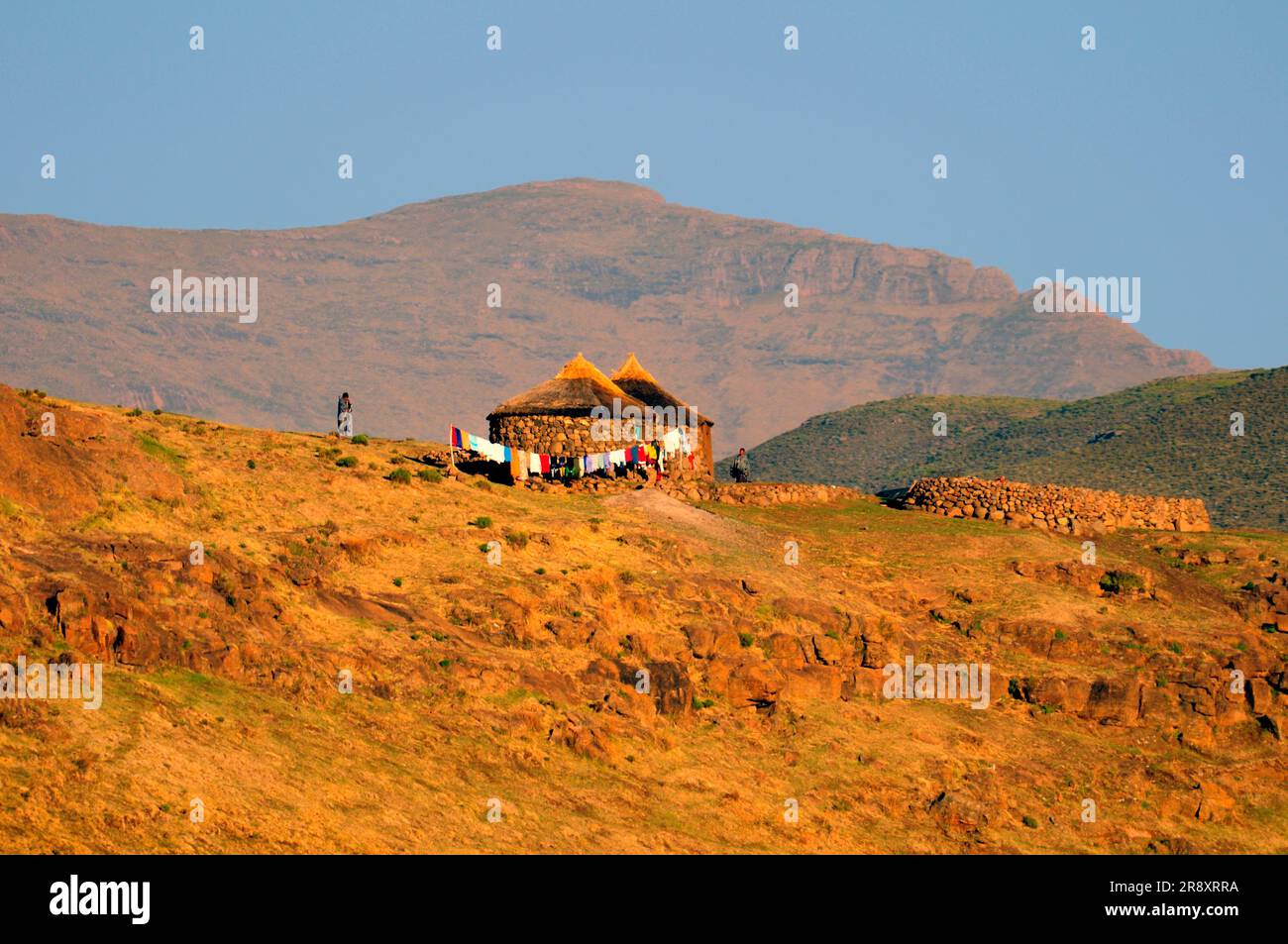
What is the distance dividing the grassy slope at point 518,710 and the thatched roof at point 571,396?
6407 millimetres

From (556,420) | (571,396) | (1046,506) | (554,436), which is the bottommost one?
(1046,506)

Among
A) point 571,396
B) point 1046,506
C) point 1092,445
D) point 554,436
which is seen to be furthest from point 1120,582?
point 1092,445

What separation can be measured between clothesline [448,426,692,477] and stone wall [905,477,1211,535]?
793 centimetres

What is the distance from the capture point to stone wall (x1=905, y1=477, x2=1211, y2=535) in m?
56.8

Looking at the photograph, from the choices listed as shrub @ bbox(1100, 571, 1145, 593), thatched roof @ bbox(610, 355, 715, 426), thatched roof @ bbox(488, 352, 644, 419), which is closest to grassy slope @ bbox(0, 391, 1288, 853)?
shrub @ bbox(1100, 571, 1145, 593)

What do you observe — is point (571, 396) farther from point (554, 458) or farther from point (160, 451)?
point (160, 451)

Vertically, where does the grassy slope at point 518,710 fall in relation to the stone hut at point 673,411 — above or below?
below

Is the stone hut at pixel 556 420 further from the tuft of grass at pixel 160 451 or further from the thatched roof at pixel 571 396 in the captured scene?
the tuft of grass at pixel 160 451

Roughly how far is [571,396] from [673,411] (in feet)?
14.8

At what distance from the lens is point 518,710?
121ft

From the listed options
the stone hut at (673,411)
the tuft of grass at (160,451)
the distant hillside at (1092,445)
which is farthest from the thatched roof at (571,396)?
the distant hillside at (1092,445)

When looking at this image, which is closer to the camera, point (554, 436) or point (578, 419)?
point (554, 436)

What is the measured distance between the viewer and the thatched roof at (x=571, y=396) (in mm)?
57750

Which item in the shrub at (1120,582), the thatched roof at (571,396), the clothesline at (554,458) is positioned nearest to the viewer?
the shrub at (1120,582)
